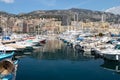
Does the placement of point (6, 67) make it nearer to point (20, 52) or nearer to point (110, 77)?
point (110, 77)

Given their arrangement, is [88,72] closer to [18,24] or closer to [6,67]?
[6,67]

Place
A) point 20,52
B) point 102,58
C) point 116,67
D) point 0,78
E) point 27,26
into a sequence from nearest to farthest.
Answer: point 0,78 → point 116,67 → point 102,58 → point 20,52 → point 27,26

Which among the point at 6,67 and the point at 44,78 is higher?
the point at 6,67

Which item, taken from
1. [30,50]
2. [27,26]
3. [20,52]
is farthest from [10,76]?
[27,26]

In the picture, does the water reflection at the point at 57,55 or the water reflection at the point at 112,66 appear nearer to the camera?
the water reflection at the point at 112,66

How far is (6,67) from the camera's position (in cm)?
2180

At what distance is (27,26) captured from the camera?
188m

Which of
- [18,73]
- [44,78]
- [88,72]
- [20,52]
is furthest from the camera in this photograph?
[20,52]

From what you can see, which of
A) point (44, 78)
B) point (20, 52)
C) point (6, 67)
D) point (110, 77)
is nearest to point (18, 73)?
point (44, 78)

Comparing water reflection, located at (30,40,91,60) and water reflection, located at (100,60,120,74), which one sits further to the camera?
water reflection, located at (30,40,91,60)

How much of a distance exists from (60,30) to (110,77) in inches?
6726

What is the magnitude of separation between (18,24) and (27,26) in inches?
331

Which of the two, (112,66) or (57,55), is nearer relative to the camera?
(112,66)

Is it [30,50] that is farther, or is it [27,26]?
[27,26]
